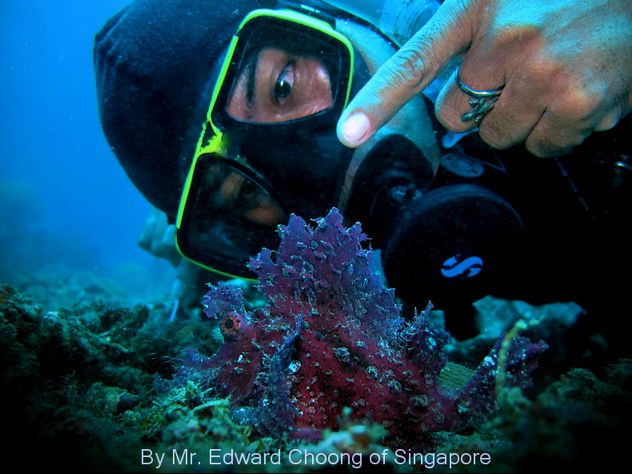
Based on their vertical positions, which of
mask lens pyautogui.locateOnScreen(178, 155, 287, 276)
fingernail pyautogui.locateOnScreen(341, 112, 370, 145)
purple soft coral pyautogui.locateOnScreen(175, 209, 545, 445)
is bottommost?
purple soft coral pyautogui.locateOnScreen(175, 209, 545, 445)

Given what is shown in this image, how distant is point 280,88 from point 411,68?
1304 millimetres

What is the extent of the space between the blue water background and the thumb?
34119 millimetres

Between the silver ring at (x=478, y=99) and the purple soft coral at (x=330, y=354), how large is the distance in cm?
112

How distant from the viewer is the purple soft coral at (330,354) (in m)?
1.20

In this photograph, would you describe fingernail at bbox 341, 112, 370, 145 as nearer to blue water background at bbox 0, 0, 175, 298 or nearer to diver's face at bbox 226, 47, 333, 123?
diver's face at bbox 226, 47, 333, 123

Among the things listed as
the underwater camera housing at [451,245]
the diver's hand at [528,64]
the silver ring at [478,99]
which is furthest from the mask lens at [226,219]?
the silver ring at [478,99]

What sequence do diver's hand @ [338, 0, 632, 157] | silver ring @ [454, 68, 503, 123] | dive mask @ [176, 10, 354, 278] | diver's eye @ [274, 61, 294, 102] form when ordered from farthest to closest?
diver's eye @ [274, 61, 294, 102], dive mask @ [176, 10, 354, 278], silver ring @ [454, 68, 503, 123], diver's hand @ [338, 0, 632, 157]

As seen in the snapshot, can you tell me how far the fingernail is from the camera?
5.26 ft

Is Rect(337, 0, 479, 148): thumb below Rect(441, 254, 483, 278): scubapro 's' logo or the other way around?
the other way around

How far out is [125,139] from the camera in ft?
10.7

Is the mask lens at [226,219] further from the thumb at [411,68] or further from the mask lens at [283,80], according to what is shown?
the thumb at [411,68]

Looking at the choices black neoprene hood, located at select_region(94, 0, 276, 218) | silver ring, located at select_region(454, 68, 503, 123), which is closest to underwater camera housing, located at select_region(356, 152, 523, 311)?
silver ring, located at select_region(454, 68, 503, 123)

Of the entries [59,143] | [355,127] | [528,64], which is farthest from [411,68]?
[59,143]

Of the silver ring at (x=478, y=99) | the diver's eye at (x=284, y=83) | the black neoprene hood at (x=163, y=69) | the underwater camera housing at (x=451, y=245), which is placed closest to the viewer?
the silver ring at (x=478, y=99)
